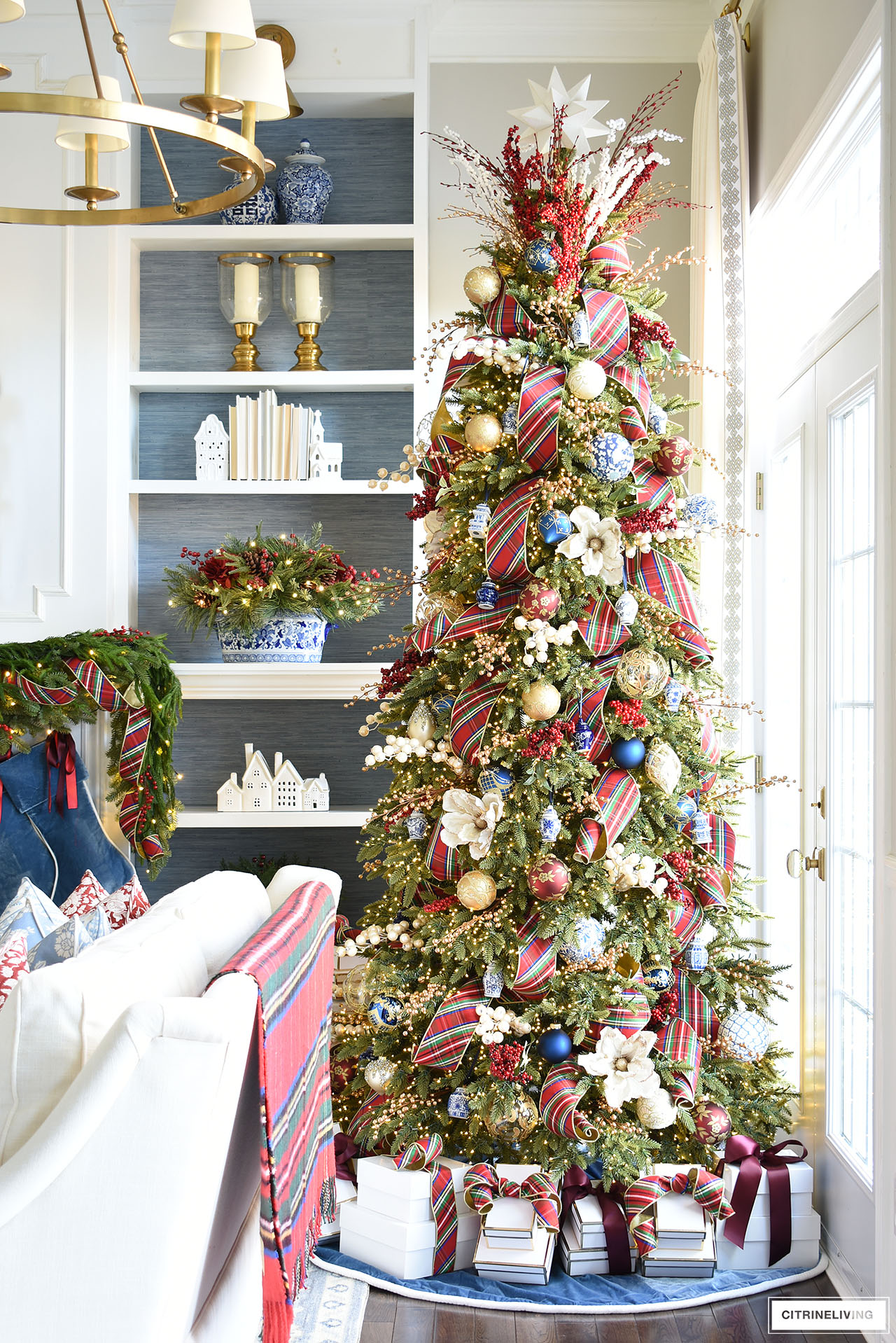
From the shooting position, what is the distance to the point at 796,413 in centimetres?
273

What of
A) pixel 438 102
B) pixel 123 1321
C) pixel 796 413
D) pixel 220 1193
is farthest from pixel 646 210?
pixel 123 1321

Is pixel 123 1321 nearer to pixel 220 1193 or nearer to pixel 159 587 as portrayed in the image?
pixel 220 1193

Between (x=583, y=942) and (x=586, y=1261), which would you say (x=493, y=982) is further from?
(x=586, y=1261)

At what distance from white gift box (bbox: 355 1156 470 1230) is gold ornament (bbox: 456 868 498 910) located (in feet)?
1.88

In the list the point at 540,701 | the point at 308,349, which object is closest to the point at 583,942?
the point at 540,701

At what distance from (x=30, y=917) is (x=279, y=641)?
1746 millimetres

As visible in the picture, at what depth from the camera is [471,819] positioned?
7.65 feet

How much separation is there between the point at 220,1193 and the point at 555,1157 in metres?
0.94

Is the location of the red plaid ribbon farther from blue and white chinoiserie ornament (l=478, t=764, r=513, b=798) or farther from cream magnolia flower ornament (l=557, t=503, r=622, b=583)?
cream magnolia flower ornament (l=557, t=503, r=622, b=583)

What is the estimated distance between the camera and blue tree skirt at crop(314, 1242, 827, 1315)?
2.18 m

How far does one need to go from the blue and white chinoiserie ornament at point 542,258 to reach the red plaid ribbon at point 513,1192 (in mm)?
1946

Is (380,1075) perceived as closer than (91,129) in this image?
No

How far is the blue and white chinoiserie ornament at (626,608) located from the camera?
2.30 metres

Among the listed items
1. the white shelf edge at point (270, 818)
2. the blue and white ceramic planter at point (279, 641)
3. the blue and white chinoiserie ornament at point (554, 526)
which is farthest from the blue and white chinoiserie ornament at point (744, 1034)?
the blue and white ceramic planter at point (279, 641)
